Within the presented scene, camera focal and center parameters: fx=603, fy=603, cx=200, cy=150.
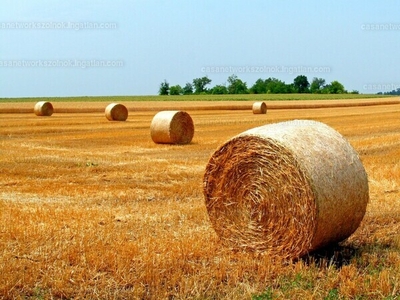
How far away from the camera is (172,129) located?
17.8m

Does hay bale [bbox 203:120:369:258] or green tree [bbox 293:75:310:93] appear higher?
green tree [bbox 293:75:310:93]

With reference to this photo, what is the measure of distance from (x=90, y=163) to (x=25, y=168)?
4.69ft

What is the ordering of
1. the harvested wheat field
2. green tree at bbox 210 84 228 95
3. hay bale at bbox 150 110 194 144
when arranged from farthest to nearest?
green tree at bbox 210 84 228 95 → hay bale at bbox 150 110 194 144 → the harvested wheat field

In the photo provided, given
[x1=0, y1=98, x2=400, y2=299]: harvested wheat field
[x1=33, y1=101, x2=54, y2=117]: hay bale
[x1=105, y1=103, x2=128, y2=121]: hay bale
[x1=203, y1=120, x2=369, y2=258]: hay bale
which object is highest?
[x1=33, y1=101, x2=54, y2=117]: hay bale

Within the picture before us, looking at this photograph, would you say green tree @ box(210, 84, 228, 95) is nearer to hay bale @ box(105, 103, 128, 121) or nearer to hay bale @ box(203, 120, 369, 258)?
hay bale @ box(105, 103, 128, 121)

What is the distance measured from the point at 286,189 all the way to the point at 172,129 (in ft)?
38.6

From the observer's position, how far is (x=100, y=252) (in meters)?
6.02

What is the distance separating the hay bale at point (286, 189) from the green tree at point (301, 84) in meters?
89.0

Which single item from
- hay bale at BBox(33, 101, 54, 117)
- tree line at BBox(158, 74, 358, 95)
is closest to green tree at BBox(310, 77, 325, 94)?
tree line at BBox(158, 74, 358, 95)

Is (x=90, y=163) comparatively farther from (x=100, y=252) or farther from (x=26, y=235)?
(x=100, y=252)

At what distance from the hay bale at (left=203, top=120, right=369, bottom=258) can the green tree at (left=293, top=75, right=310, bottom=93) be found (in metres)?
89.0

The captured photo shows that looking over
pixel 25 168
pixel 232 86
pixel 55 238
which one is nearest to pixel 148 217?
pixel 55 238

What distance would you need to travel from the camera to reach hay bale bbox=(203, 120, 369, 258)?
596cm

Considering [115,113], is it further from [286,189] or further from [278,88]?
[278,88]
